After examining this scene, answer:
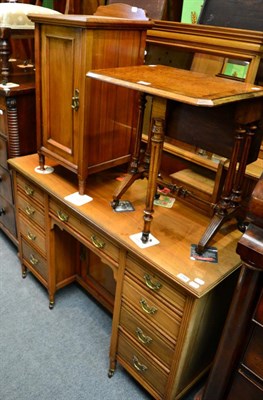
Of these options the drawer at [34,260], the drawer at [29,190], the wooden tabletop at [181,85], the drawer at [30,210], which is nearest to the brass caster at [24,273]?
the drawer at [34,260]

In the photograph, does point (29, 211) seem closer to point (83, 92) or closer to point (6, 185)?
point (6, 185)

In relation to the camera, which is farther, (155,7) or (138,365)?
(155,7)

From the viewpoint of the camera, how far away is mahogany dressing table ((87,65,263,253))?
1.12 meters

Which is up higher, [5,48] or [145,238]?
[5,48]

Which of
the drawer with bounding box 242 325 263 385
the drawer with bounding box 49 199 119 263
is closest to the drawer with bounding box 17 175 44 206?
the drawer with bounding box 49 199 119 263

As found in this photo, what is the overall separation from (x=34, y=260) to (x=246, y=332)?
1.44 m

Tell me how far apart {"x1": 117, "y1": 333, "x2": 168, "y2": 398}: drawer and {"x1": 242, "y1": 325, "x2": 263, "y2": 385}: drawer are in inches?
16.7

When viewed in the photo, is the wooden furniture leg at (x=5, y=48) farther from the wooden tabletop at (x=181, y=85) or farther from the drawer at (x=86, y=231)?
the wooden tabletop at (x=181, y=85)

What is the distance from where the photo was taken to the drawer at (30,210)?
1.92 meters

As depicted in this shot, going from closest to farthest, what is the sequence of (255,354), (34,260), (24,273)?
(255,354) < (34,260) < (24,273)

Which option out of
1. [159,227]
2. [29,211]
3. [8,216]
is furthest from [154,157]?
[8,216]

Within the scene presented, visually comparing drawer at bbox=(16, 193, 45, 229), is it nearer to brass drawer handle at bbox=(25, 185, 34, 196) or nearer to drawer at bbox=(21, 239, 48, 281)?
brass drawer handle at bbox=(25, 185, 34, 196)

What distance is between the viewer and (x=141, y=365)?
1.54 metres

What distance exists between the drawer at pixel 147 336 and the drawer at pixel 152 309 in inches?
1.4
